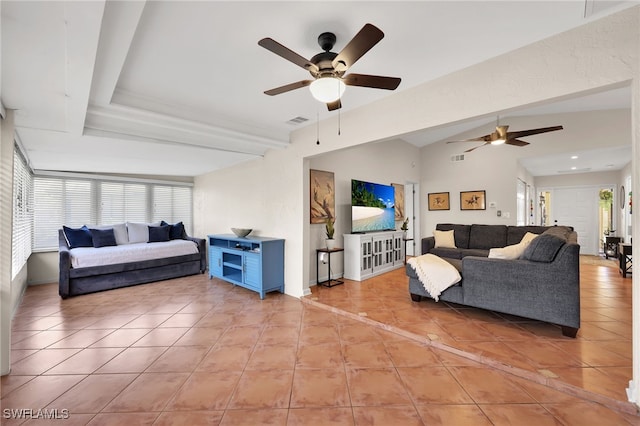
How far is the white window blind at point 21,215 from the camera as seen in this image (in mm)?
3537

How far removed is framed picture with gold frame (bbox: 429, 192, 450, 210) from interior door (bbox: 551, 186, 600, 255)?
4.43 metres

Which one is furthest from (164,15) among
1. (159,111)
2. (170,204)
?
(170,204)

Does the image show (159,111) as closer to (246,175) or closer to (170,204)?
(246,175)

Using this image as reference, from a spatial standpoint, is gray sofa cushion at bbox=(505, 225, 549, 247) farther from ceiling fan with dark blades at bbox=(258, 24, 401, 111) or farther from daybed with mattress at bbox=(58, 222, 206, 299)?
daybed with mattress at bbox=(58, 222, 206, 299)

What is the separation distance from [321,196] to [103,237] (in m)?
4.28

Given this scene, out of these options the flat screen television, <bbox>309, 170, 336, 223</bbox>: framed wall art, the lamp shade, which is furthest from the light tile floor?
the lamp shade

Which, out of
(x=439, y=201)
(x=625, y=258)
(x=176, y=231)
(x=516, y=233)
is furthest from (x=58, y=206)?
(x=625, y=258)

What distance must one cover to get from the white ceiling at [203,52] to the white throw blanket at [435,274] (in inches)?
68.3

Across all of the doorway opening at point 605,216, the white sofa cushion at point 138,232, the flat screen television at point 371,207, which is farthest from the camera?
the doorway opening at point 605,216

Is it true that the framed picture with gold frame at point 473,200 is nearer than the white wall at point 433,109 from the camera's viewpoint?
No

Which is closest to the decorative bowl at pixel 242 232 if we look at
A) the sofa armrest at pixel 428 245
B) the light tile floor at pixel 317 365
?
the light tile floor at pixel 317 365

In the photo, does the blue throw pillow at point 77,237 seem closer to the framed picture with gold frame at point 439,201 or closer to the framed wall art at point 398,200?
the framed wall art at point 398,200

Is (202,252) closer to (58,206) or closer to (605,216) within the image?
(58,206)

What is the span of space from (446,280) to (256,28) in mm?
3108
